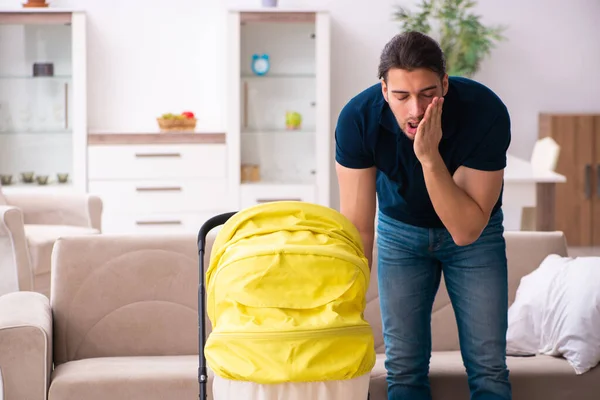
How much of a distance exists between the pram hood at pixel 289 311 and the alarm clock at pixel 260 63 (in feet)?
14.9

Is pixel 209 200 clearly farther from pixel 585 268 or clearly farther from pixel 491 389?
pixel 491 389

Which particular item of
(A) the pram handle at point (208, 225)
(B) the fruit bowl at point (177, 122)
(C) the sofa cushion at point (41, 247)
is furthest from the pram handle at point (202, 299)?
(B) the fruit bowl at point (177, 122)

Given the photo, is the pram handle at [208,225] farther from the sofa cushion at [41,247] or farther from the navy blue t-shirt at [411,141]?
the sofa cushion at [41,247]

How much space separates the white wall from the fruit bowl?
33 cm

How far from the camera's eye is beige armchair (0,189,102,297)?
15.5 ft

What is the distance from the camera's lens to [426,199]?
7.68 ft

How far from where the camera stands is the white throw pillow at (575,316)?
2.92 m

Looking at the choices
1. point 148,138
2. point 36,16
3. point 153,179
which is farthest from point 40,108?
point 153,179

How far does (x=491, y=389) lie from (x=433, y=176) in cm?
61

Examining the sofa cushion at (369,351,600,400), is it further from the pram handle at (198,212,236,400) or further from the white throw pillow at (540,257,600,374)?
the pram handle at (198,212,236,400)

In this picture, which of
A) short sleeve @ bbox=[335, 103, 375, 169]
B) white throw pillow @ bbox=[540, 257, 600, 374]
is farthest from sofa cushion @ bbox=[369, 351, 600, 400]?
short sleeve @ bbox=[335, 103, 375, 169]

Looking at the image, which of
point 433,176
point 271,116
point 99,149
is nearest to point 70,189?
point 99,149

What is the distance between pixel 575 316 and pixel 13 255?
111 inches

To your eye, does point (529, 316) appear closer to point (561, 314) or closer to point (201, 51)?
point (561, 314)
